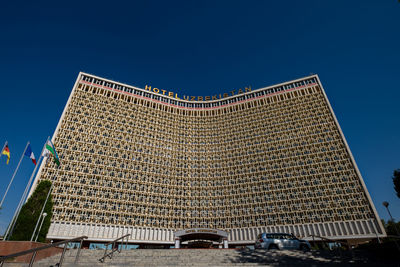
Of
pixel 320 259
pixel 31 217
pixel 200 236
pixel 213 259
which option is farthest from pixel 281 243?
pixel 31 217

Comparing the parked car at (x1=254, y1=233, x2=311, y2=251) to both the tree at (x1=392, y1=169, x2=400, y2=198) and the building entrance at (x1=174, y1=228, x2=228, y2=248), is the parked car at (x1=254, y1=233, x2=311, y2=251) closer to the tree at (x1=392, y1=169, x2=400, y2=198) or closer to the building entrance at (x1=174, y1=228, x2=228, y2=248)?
the tree at (x1=392, y1=169, x2=400, y2=198)

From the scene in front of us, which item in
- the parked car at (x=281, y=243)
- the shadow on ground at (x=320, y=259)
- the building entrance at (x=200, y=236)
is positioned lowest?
the shadow on ground at (x=320, y=259)

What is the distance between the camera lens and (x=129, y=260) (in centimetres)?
1692

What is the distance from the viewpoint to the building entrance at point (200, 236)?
157 feet

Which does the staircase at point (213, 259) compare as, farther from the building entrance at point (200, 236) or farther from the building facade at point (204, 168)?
the building facade at point (204, 168)

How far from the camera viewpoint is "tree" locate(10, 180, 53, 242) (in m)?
30.6

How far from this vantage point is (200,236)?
160 feet

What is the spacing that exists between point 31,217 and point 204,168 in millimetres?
42044

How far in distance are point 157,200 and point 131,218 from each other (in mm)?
7454

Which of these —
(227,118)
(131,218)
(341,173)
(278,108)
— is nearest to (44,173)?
(131,218)

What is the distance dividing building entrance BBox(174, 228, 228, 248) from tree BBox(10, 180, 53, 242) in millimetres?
23942

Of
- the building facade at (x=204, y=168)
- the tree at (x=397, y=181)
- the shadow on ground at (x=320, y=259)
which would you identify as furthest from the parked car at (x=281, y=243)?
the building facade at (x=204, y=168)

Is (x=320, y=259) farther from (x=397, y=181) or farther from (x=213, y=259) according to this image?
(x=397, y=181)

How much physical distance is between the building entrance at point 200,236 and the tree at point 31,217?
23942 mm
